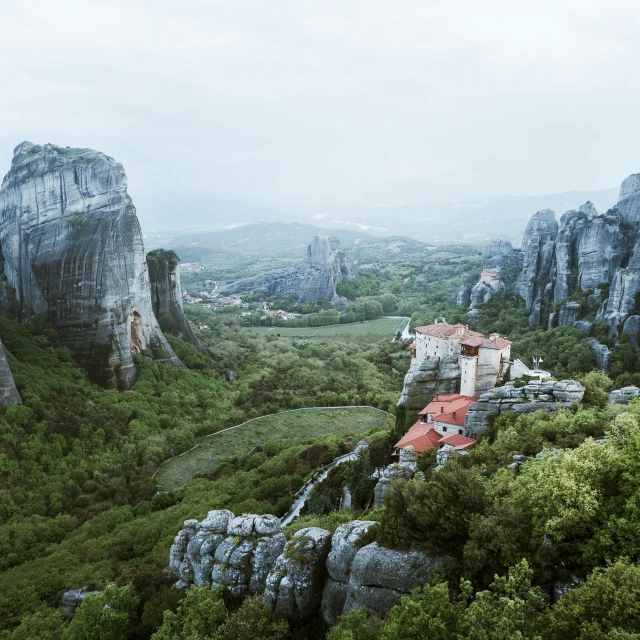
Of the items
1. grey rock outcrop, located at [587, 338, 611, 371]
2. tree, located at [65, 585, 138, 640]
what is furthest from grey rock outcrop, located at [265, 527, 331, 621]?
grey rock outcrop, located at [587, 338, 611, 371]

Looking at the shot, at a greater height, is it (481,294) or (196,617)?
(481,294)

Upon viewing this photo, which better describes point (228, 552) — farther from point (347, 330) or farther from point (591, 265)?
point (347, 330)

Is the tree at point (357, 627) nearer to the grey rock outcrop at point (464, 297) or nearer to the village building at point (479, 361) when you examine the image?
the village building at point (479, 361)

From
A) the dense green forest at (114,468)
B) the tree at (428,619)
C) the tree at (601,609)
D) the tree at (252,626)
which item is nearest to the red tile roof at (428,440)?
the dense green forest at (114,468)

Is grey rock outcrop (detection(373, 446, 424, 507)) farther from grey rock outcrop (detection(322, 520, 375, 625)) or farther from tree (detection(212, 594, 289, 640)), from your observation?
tree (detection(212, 594, 289, 640))

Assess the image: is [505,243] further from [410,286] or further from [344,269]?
[344,269]

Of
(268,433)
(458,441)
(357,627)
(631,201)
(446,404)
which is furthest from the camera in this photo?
(631,201)

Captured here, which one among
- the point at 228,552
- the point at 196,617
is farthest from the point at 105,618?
the point at 228,552
